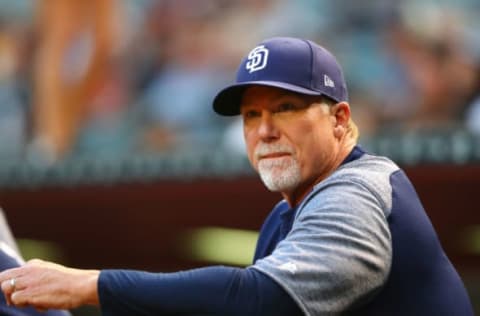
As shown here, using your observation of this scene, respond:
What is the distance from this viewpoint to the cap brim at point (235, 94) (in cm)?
272

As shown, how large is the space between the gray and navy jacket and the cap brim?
23 cm

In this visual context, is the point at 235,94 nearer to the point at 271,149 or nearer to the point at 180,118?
the point at 271,149

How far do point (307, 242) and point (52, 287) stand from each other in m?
0.55

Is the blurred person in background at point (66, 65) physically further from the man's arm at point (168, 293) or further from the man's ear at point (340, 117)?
the man's arm at point (168, 293)

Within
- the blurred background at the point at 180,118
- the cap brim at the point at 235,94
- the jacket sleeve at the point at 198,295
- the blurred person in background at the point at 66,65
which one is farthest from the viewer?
the blurred person in background at the point at 66,65

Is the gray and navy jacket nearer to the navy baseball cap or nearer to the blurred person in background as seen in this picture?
the navy baseball cap

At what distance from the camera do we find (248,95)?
2840 mm

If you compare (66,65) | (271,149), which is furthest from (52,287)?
(66,65)

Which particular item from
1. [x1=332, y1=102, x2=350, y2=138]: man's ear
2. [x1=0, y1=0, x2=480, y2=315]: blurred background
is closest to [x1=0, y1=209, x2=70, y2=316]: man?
[x1=332, y1=102, x2=350, y2=138]: man's ear

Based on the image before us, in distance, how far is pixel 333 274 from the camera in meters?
2.45

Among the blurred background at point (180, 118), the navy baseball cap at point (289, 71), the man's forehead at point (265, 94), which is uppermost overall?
the navy baseball cap at point (289, 71)

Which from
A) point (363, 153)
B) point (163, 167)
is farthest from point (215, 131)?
point (363, 153)

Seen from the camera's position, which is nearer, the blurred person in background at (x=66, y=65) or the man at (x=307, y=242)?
the man at (x=307, y=242)

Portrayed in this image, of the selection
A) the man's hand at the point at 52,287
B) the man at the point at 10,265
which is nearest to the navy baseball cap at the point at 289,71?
the man's hand at the point at 52,287
